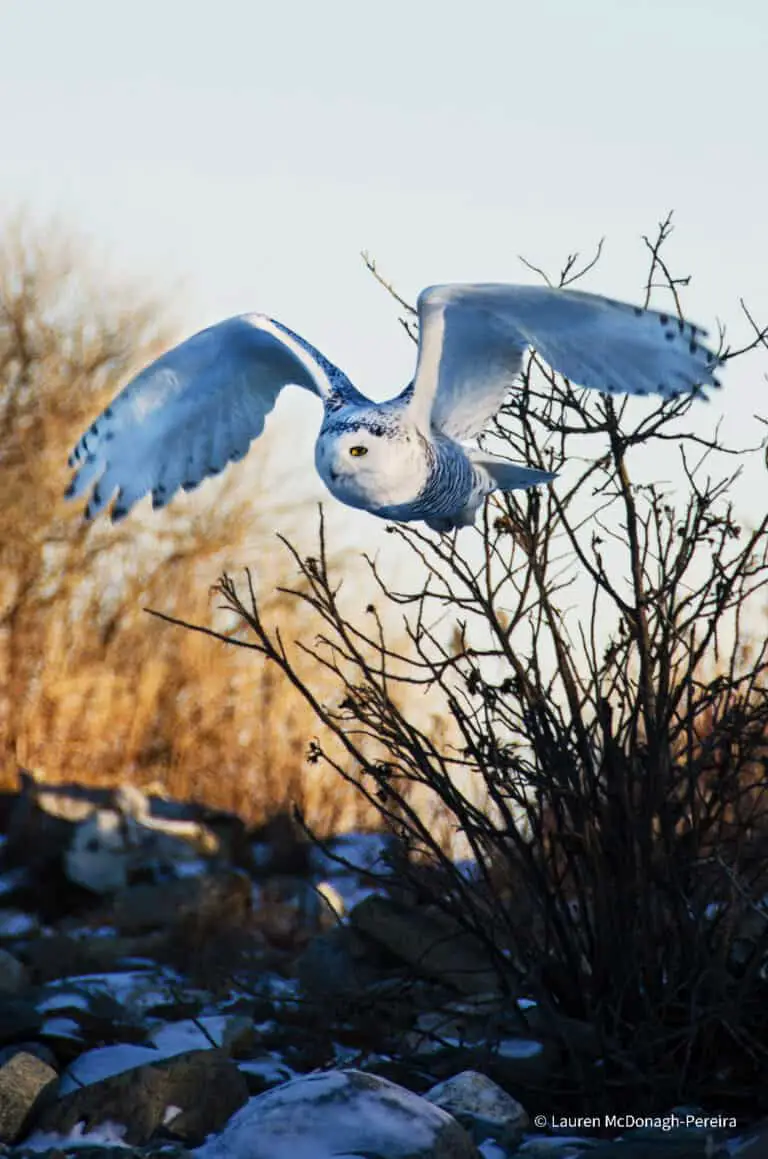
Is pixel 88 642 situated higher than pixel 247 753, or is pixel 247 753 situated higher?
pixel 88 642

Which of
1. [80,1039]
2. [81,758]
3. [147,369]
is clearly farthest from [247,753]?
[147,369]

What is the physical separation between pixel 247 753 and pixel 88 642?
1375 mm

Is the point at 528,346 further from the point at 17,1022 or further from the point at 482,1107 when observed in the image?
the point at 17,1022

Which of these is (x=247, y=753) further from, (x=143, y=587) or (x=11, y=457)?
(x=11, y=457)

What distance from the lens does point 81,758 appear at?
9.95 metres

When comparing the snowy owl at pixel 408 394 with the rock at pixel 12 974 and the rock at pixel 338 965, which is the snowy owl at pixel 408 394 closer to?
the rock at pixel 338 965

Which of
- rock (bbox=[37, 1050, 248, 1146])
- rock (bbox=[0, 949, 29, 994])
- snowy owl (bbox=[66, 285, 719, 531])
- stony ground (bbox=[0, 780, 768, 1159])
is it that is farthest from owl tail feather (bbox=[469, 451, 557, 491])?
rock (bbox=[0, 949, 29, 994])

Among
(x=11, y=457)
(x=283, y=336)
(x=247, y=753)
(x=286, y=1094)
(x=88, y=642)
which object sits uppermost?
(x=11, y=457)

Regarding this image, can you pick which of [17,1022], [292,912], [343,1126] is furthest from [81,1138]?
[292,912]

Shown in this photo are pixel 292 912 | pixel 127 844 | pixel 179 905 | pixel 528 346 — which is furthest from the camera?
pixel 127 844

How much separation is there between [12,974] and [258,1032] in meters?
1.05

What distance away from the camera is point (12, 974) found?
530 centimetres

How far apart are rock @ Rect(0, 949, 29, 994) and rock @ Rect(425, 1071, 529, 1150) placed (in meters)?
2.05

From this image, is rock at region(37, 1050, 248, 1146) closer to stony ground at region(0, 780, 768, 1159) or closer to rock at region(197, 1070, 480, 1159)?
stony ground at region(0, 780, 768, 1159)
